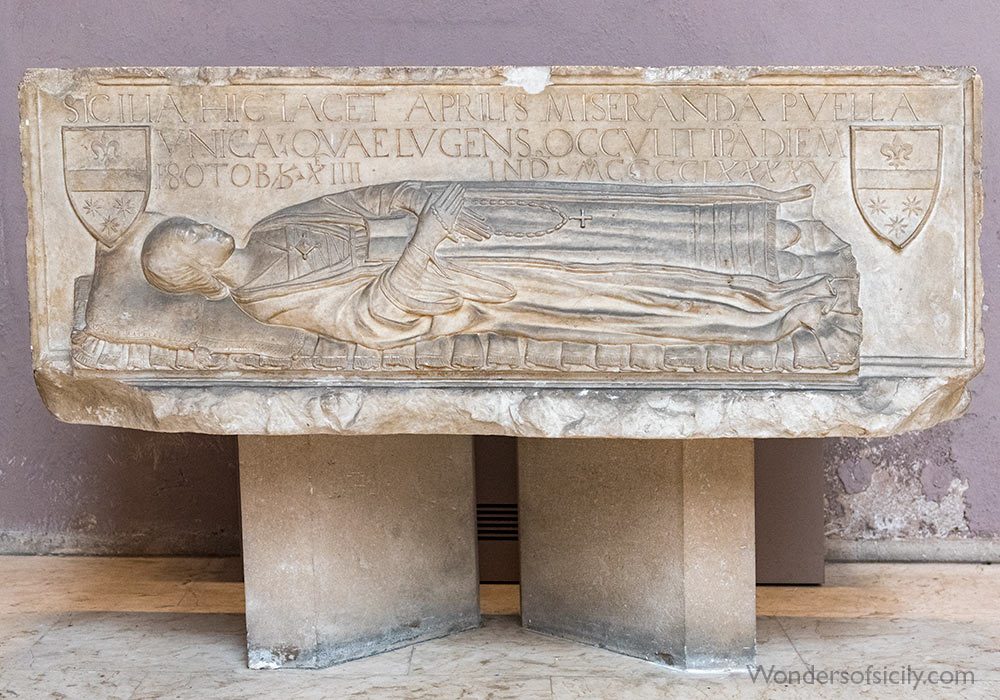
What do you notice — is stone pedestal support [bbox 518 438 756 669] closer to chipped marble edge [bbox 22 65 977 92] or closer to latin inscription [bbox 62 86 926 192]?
latin inscription [bbox 62 86 926 192]

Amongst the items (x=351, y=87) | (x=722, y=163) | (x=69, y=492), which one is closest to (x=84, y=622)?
(x=69, y=492)

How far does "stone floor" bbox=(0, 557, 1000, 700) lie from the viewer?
332 cm

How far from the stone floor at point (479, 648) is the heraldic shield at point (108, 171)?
1.36 meters

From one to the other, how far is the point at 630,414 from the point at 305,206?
3.45 feet

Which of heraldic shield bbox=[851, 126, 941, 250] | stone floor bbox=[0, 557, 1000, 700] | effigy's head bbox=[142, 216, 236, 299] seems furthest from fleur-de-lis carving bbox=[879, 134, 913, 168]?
effigy's head bbox=[142, 216, 236, 299]

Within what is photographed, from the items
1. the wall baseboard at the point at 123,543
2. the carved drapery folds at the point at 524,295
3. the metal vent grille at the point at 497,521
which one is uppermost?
the carved drapery folds at the point at 524,295

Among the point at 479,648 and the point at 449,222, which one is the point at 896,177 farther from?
the point at 479,648

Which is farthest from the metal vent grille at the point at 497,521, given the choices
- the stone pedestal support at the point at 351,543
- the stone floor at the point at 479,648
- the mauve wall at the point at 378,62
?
the mauve wall at the point at 378,62

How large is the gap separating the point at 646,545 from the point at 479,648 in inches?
25.1

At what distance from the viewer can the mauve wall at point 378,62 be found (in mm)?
4375

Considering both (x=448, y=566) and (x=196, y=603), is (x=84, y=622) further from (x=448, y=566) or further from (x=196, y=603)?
(x=448, y=566)

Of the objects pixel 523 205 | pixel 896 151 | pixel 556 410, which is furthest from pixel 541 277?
pixel 896 151

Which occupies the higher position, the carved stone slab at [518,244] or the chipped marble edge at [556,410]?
the carved stone slab at [518,244]

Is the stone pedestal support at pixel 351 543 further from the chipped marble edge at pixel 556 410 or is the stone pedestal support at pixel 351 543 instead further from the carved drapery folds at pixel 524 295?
the carved drapery folds at pixel 524 295
